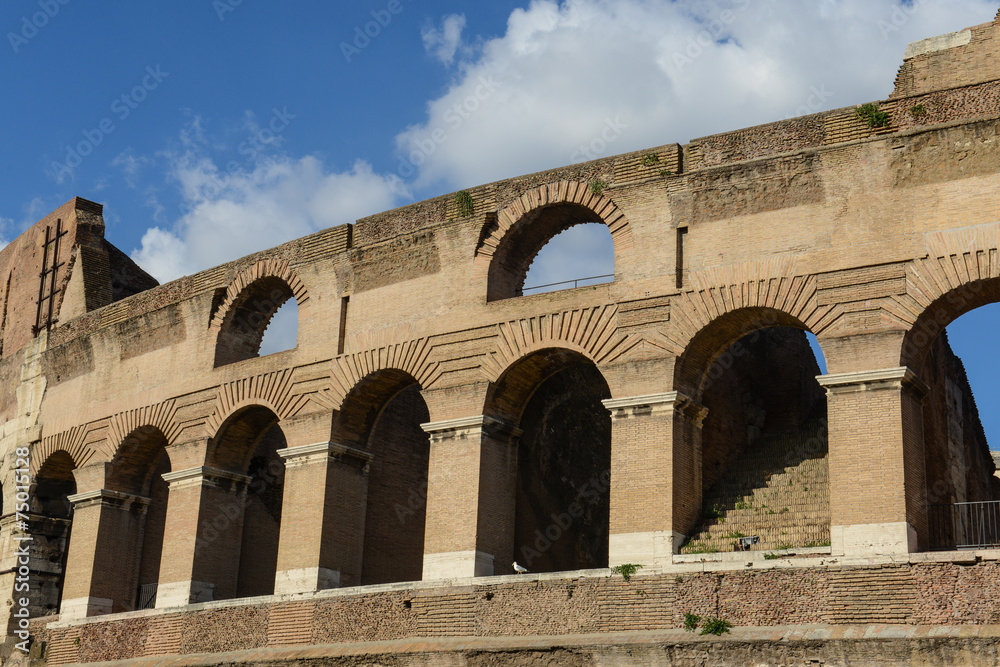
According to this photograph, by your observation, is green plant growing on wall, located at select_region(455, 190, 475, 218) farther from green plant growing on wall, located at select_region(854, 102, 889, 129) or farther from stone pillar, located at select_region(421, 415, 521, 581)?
green plant growing on wall, located at select_region(854, 102, 889, 129)

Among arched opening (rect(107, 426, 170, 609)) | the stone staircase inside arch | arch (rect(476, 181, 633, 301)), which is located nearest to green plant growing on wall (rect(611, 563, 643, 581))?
the stone staircase inside arch

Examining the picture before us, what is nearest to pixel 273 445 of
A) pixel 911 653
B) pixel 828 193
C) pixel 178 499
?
pixel 178 499

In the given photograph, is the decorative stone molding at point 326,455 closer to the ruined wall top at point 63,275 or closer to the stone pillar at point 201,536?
the stone pillar at point 201,536

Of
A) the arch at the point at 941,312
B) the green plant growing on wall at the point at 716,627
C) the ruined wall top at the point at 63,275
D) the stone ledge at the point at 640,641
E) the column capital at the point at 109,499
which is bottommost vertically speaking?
the stone ledge at the point at 640,641

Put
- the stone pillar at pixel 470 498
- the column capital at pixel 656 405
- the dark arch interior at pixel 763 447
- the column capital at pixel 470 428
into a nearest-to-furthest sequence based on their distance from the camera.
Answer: the dark arch interior at pixel 763 447
the column capital at pixel 656 405
the stone pillar at pixel 470 498
the column capital at pixel 470 428

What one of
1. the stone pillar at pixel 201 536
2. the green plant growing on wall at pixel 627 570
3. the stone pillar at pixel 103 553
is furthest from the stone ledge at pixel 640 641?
the stone pillar at pixel 103 553

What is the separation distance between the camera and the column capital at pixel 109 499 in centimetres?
1966

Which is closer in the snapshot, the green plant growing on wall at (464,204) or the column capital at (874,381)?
the column capital at (874,381)

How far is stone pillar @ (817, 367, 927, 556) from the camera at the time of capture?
12680 mm

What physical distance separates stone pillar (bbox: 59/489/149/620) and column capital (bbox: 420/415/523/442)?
6.45 metres

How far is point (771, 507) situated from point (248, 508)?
9027 mm

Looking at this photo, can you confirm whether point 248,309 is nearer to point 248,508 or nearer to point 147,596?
point 248,508

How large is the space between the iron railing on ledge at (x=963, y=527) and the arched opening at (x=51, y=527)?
1370 cm

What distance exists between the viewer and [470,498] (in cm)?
1524
